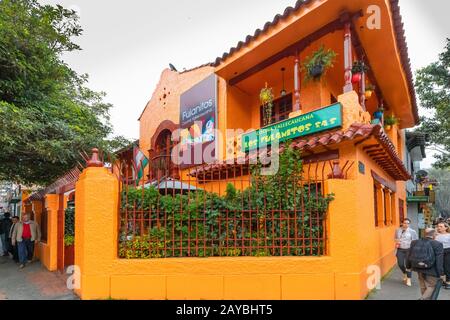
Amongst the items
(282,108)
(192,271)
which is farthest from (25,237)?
(282,108)

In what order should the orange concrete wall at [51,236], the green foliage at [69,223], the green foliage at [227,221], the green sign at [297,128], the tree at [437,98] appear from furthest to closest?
the tree at [437,98] → the green foliage at [69,223] → the orange concrete wall at [51,236] → the green sign at [297,128] → the green foliage at [227,221]

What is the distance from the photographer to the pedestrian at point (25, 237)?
35.1 feet

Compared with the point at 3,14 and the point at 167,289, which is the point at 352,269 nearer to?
the point at 167,289

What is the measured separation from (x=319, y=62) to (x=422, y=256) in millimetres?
4753

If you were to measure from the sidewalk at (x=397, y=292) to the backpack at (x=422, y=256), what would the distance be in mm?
1091

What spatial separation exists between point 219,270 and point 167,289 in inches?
38.3

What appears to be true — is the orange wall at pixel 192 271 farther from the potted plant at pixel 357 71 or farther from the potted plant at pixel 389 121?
the potted plant at pixel 389 121

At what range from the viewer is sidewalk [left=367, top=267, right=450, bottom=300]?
7.10 m

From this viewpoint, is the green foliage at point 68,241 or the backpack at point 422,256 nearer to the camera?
the backpack at point 422,256

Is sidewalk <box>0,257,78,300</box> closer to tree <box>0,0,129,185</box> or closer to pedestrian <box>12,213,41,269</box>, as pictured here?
pedestrian <box>12,213,41,269</box>

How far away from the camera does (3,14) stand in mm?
9609

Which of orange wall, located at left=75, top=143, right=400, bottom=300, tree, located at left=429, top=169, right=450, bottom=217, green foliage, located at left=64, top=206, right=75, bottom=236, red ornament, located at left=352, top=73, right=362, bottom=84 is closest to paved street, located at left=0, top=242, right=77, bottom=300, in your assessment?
orange wall, located at left=75, top=143, right=400, bottom=300

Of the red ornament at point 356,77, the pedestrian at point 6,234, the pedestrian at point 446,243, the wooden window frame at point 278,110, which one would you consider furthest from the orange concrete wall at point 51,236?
the pedestrian at point 446,243
